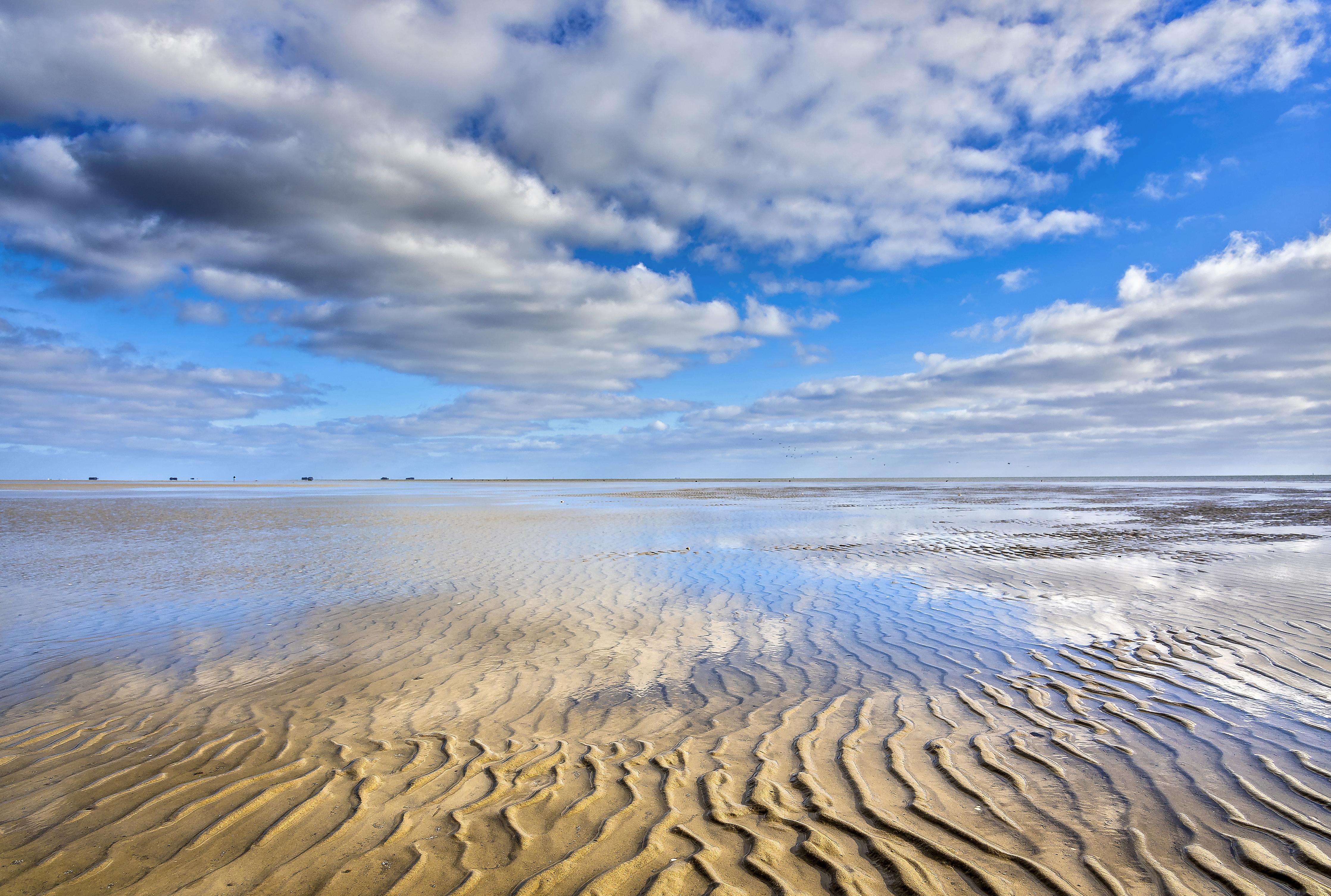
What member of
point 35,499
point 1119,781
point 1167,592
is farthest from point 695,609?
point 35,499

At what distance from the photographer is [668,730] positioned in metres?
5.36

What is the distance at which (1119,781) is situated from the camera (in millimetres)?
4277

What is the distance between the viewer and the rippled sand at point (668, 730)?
3389 mm

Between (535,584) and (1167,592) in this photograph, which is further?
(535,584)

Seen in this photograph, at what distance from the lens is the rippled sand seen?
133 inches

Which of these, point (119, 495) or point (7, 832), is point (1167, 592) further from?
point (119, 495)

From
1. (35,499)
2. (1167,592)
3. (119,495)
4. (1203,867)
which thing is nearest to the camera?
(1203,867)

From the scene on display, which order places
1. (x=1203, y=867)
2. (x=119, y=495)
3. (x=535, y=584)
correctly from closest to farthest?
(x=1203, y=867) → (x=535, y=584) → (x=119, y=495)

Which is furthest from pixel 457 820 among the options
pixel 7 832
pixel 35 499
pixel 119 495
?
pixel 119 495

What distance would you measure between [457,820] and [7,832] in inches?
102

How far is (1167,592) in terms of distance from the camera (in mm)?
11266

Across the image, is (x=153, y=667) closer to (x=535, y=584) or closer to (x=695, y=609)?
(x=535, y=584)

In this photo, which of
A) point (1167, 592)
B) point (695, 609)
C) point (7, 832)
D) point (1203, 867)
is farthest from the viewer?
point (1167, 592)

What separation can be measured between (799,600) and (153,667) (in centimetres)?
889
